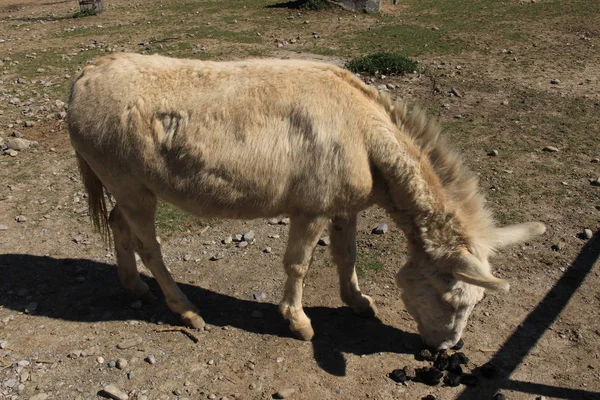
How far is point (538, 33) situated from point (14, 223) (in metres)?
12.6

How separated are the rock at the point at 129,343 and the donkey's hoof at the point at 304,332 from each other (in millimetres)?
1381

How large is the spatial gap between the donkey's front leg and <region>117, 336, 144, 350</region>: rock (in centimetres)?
130

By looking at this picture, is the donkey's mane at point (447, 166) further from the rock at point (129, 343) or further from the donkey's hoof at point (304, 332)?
the rock at point (129, 343)

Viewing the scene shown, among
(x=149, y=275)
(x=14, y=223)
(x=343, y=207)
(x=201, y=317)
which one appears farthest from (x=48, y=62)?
(x=343, y=207)

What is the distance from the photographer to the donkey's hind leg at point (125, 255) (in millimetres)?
5242

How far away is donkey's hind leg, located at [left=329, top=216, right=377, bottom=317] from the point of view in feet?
16.7

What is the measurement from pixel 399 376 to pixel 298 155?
1.98m

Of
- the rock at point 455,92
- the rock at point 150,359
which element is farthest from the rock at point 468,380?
the rock at point 455,92

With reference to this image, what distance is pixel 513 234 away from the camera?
4340 millimetres

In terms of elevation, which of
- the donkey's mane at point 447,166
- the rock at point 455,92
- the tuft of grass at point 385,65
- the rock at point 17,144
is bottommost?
the rock at point 17,144

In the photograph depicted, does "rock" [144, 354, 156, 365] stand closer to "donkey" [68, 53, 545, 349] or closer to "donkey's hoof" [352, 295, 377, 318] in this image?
"donkey" [68, 53, 545, 349]

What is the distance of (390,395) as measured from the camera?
4.32m

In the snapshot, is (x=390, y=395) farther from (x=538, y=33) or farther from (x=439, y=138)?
(x=538, y=33)

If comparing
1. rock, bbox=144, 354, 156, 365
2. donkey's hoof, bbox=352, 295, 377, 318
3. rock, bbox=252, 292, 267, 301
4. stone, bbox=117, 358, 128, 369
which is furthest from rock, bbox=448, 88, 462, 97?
stone, bbox=117, 358, 128, 369
